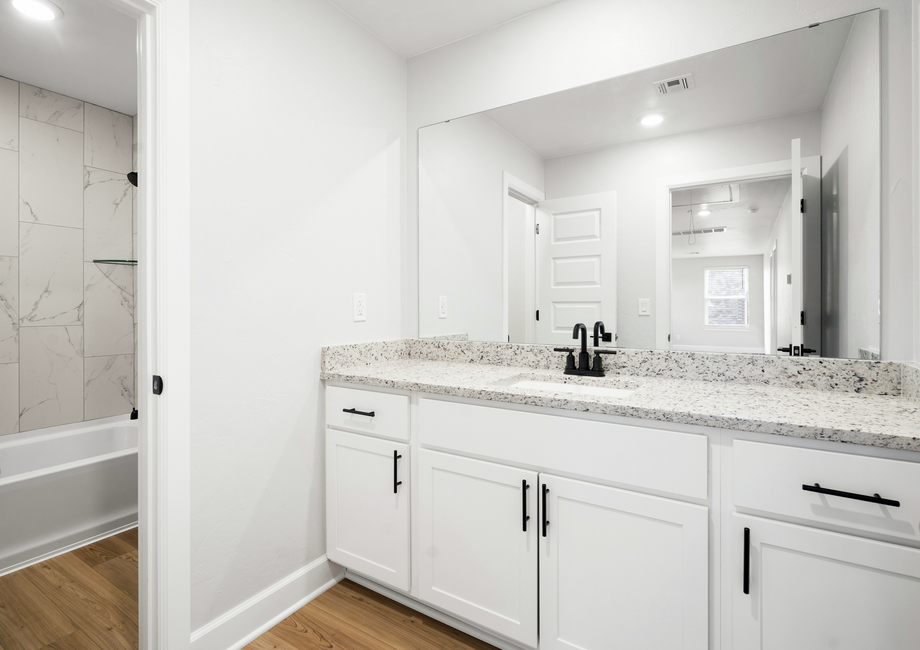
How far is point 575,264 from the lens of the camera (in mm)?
1881

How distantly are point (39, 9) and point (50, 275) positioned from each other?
142 centimetres

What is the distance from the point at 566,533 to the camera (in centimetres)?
129

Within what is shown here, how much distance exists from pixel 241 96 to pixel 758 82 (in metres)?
1.76

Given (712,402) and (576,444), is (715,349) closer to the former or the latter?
(712,402)

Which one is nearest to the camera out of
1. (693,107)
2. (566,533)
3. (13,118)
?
(566,533)

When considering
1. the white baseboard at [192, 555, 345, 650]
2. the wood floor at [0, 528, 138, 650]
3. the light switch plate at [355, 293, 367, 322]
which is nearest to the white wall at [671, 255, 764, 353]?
the light switch plate at [355, 293, 367, 322]

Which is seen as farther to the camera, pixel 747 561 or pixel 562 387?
pixel 562 387

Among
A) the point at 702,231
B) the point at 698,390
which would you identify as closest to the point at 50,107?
the point at 702,231

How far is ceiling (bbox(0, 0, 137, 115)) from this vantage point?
75.4 inches

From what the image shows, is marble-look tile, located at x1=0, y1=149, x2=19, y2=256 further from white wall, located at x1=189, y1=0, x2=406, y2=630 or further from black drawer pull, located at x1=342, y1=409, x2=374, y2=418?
black drawer pull, located at x1=342, y1=409, x2=374, y2=418

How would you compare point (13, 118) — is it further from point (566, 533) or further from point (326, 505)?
point (566, 533)

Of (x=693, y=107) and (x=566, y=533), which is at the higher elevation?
(x=693, y=107)

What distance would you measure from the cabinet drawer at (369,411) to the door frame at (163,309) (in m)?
0.55

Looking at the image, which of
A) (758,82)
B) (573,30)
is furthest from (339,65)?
(758,82)
